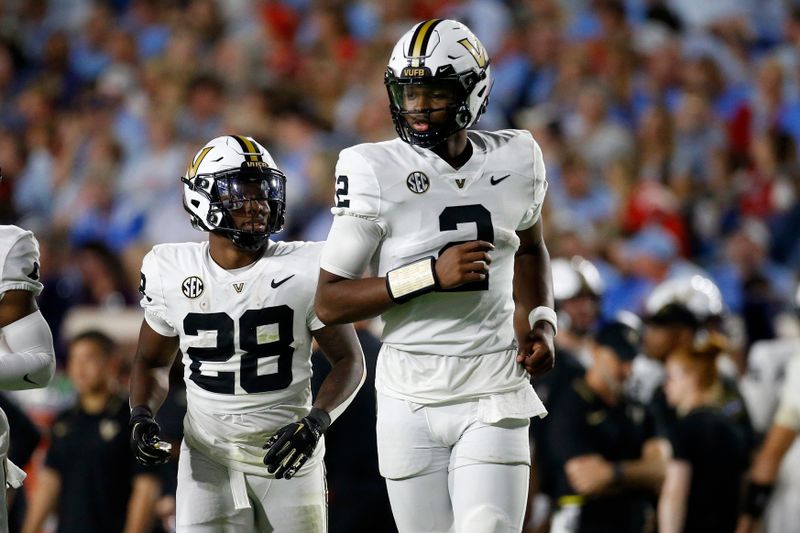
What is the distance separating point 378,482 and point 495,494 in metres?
1.93

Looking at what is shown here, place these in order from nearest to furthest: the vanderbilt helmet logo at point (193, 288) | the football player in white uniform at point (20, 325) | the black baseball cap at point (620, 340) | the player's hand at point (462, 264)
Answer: the player's hand at point (462, 264) → the football player in white uniform at point (20, 325) → the vanderbilt helmet logo at point (193, 288) → the black baseball cap at point (620, 340)

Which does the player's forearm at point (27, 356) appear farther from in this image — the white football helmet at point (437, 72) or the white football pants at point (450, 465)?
the white football helmet at point (437, 72)

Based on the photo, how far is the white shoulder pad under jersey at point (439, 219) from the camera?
368 centimetres

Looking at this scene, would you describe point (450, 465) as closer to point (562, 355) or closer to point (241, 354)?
point (241, 354)

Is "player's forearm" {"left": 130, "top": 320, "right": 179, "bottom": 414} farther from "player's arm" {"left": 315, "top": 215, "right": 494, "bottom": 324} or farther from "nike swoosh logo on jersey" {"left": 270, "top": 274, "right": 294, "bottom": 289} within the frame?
"player's arm" {"left": 315, "top": 215, "right": 494, "bottom": 324}

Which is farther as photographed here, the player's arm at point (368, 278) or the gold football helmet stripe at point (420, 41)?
the gold football helmet stripe at point (420, 41)

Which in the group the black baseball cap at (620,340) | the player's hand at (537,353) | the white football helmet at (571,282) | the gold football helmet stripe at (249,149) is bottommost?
the white football helmet at (571,282)

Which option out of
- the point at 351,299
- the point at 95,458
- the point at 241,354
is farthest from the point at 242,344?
the point at 95,458

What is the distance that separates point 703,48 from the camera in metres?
9.97

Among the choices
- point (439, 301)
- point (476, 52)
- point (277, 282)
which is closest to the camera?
point (439, 301)

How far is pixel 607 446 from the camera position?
540 centimetres

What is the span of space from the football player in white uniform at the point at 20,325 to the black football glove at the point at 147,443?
1.06 ft

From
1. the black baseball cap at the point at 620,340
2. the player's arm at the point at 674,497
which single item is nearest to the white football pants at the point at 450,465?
the black baseball cap at the point at 620,340

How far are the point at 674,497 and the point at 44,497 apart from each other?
2.75 metres
